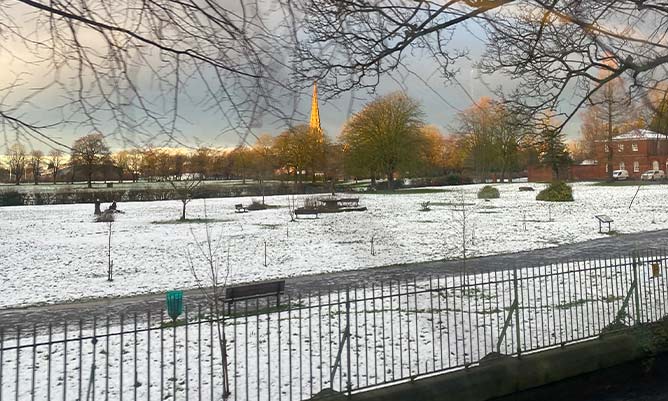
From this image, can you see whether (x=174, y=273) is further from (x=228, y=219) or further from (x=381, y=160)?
(x=381, y=160)

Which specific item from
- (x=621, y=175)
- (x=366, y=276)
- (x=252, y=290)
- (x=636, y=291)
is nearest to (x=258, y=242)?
(x=366, y=276)

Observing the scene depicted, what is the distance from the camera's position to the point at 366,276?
533 inches

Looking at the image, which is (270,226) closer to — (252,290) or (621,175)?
(252,290)

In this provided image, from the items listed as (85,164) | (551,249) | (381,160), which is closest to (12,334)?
(85,164)

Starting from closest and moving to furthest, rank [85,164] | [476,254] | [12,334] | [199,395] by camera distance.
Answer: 1. [85,164]
2. [199,395]
3. [12,334]
4. [476,254]

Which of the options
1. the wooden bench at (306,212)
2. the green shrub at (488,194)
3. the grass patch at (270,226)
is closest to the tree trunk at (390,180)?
the green shrub at (488,194)

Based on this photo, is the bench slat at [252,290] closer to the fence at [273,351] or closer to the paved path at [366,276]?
the fence at [273,351]

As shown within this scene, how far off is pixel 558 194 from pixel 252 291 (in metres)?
34.8

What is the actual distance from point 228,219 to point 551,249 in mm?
19218

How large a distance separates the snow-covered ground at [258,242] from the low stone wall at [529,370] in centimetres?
840

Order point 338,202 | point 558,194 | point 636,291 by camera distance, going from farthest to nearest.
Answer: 1. point 558,194
2. point 338,202
3. point 636,291

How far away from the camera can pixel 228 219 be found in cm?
3070

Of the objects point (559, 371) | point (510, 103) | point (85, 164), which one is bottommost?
point (559, 371)

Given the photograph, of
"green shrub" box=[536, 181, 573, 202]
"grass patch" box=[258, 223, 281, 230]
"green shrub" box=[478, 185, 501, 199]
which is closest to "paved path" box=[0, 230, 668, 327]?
"grass patch" box=[258, 223, 281, 230]
